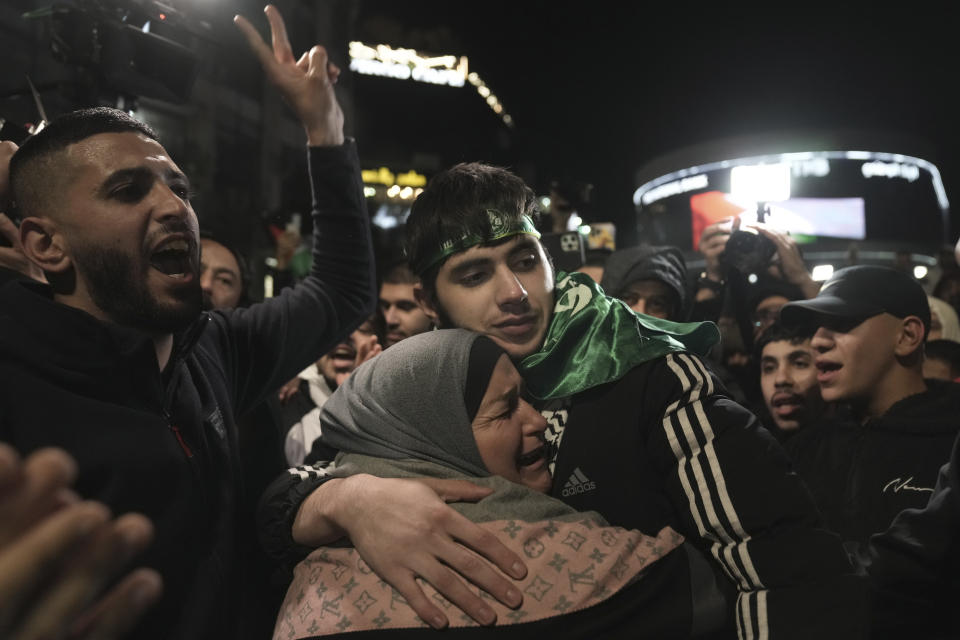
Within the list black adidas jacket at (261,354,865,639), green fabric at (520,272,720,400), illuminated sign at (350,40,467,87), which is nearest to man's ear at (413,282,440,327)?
green fabric at (520,272,720,400)

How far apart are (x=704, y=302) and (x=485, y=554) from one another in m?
2.94

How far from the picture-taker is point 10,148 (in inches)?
90.9

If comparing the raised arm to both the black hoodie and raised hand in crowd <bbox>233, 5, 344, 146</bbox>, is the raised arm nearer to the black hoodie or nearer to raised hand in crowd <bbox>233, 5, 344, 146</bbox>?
raised hand in crowd <bbox>233, 5, 344, 146</bbox>

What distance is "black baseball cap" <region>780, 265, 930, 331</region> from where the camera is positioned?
3.01 meters

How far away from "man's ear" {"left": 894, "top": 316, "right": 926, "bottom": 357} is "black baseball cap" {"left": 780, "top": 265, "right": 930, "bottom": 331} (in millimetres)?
28

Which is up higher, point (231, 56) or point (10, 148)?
point (231, 56)

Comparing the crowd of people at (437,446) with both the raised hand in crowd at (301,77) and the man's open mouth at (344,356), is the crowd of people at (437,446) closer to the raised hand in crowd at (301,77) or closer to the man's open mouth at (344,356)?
the raised hand in crowd at (301,77)

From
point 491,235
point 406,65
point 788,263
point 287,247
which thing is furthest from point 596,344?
point 406,65

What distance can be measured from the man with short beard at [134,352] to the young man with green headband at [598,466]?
280 mm

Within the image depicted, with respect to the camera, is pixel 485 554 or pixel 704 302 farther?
pixel 704 302

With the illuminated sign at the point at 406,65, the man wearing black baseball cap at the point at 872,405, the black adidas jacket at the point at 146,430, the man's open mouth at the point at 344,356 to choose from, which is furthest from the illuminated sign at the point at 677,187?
the black adidas jacket at the point at 146,430

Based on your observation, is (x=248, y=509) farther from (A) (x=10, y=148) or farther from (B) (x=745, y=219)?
(B) (x=745, y=219)

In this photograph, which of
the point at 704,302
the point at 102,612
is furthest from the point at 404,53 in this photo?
the point at 102,612

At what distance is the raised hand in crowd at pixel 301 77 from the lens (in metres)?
2.53
